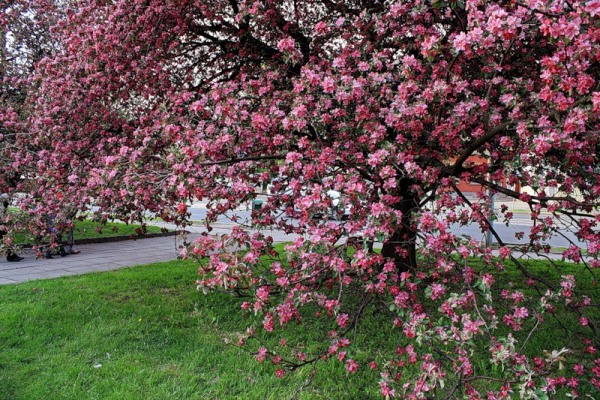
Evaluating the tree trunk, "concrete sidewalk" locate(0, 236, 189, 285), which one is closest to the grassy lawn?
the tree trunk

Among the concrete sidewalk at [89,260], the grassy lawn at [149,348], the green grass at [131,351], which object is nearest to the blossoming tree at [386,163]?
the grassy lawn at [149,348]

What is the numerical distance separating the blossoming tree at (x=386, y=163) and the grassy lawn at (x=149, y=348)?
A: 34 centimetres

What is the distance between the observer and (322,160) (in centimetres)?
273

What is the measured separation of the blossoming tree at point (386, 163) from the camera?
2387 mm

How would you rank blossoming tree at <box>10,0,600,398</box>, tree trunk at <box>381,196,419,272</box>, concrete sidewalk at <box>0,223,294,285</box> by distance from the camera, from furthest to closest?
concrete sidewalk at <box>0,223,294,285</box>, tree trunk at <box>381,196,419,272</box>, blossoming tree at <box>10,0,600,398</box>

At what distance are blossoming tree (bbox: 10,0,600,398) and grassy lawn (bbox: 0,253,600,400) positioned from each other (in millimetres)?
336

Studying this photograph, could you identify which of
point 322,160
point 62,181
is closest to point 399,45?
point 322,160

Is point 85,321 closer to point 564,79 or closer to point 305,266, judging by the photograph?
A: point 305,266

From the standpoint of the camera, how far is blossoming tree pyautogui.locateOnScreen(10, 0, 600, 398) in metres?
2.39

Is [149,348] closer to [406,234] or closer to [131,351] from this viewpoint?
[131,351]

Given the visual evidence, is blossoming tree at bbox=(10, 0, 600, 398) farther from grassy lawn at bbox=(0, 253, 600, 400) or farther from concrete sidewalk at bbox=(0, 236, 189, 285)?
concrete sidewalk at bbox=(0, 236, 189, 285)

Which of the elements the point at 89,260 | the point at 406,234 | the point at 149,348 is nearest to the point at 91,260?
the point at 89,260

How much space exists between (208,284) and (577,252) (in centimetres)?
245

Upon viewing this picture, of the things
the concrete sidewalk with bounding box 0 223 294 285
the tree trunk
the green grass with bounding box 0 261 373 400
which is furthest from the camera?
the concrete sidewalk with bounding box 0 223 294 285
